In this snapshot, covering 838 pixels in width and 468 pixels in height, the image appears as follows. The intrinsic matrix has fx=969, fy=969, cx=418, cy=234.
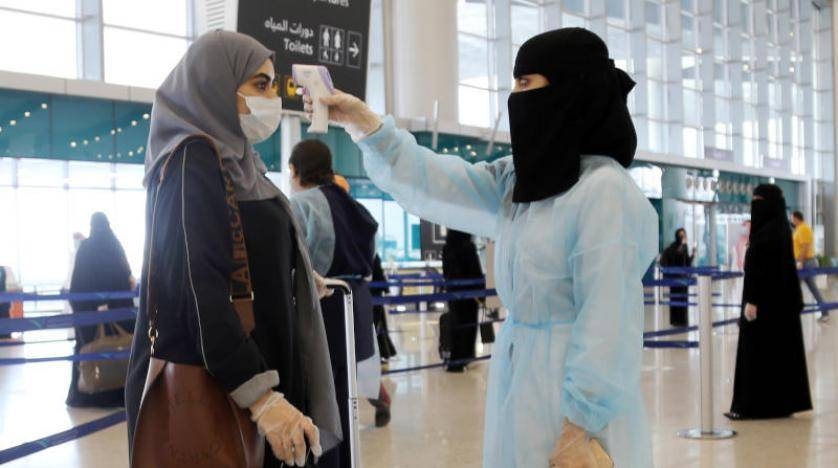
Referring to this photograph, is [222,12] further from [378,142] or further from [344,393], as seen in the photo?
[378,142]

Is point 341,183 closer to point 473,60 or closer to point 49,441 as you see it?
point 49,441

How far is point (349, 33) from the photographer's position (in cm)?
1058

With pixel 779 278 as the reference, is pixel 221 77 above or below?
above

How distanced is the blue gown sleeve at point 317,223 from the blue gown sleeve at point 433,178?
270 cm

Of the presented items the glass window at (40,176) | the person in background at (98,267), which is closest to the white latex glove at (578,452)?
the person in background at (98,267)

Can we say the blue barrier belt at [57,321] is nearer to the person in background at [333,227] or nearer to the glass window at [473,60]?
the person in background at [333,227]

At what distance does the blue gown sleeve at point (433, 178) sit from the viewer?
231 cm

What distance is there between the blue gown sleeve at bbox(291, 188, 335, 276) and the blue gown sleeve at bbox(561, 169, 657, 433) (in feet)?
10.5

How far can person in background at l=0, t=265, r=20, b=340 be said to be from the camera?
47.3 ft

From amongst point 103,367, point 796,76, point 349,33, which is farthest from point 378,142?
point 796,76

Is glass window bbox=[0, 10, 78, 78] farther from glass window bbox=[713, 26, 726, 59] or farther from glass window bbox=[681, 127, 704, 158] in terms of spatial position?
glass window bbox=[713, 26, 726, 59]

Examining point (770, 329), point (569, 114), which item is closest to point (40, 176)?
point (770, 329)

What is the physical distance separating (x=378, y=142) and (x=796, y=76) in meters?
38.8

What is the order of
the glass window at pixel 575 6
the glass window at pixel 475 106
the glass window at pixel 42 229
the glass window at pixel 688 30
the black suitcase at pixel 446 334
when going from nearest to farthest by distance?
the black suitcase at pixel 446 334 < the glass window at pixel 42 229 < the glass window at pixel 475 106 < the glass window at pixel 575 6 < the glass window at pixel 688 30
